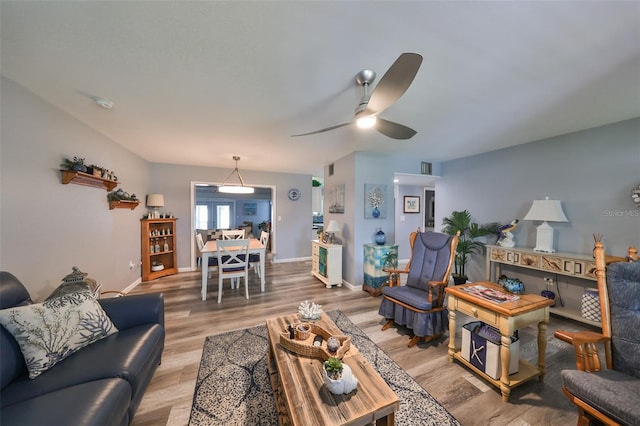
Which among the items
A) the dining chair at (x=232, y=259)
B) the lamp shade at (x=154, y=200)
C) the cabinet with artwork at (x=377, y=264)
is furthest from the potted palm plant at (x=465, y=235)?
Answer: the lamp shade at (x=154, y=200)

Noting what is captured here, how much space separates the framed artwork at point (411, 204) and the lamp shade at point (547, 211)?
288 centimetres

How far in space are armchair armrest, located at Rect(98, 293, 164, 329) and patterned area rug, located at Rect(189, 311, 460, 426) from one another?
2.05 feet

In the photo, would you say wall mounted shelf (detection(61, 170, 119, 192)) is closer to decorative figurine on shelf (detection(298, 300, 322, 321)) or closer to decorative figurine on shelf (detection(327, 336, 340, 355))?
decorative figurine on shelf (detection(298, 300, 322, 321))

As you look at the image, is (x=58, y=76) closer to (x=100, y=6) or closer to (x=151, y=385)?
(x=100, y=6)

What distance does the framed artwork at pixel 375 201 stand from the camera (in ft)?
12.8

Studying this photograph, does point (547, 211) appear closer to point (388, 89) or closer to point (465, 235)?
point (465, 235)

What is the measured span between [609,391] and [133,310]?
9.99 ft

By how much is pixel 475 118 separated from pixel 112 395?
371 centimetres

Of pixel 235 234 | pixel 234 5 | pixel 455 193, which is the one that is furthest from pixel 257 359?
pixel 455 193

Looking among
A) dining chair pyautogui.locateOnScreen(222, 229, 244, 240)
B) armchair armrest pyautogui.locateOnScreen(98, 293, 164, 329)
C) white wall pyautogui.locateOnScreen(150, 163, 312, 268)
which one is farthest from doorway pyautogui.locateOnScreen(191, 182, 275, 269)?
armchair armrest pyautogui.locateOnScreen(98, 293, 164, 329)

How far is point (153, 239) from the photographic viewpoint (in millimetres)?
4531

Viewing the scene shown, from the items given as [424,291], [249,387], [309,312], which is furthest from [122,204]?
[424,291]

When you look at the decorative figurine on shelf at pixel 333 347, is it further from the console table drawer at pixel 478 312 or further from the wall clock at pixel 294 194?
the wall clock at pixel 294 194

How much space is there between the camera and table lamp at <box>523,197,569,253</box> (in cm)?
290
